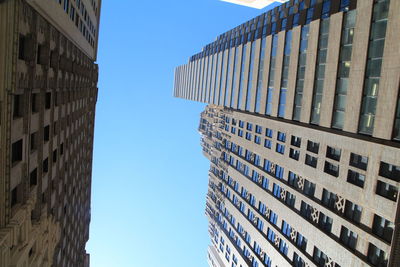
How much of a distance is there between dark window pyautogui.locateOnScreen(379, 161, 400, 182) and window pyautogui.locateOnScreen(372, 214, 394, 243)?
3.16 meters

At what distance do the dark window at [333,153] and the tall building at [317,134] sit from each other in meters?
0.09

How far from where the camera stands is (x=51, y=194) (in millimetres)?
29969

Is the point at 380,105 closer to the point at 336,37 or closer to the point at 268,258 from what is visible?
the point at 336,37

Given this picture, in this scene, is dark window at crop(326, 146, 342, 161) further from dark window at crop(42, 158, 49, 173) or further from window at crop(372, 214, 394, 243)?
dark window at crop(42, 158, 49, 173)

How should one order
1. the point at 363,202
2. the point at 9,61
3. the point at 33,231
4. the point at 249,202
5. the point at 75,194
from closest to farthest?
1. the point at 9,61
2. the point at 33,231
3. the point at 363,202
4. the point at 75,194
5. the point at 249,202

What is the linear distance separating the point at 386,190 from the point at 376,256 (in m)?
4.84

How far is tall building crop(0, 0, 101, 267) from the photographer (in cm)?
1745

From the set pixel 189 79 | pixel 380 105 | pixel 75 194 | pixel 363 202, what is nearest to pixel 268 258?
pixel 363 202

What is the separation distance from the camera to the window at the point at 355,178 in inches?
1067

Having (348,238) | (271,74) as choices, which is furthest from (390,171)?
(271,74)

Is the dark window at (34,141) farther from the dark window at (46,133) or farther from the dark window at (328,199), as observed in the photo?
the dark window at (328,199)

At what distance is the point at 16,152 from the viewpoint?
20.3 meters

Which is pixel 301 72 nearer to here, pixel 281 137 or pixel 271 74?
pixel 271 74

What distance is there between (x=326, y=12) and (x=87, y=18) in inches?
1210
